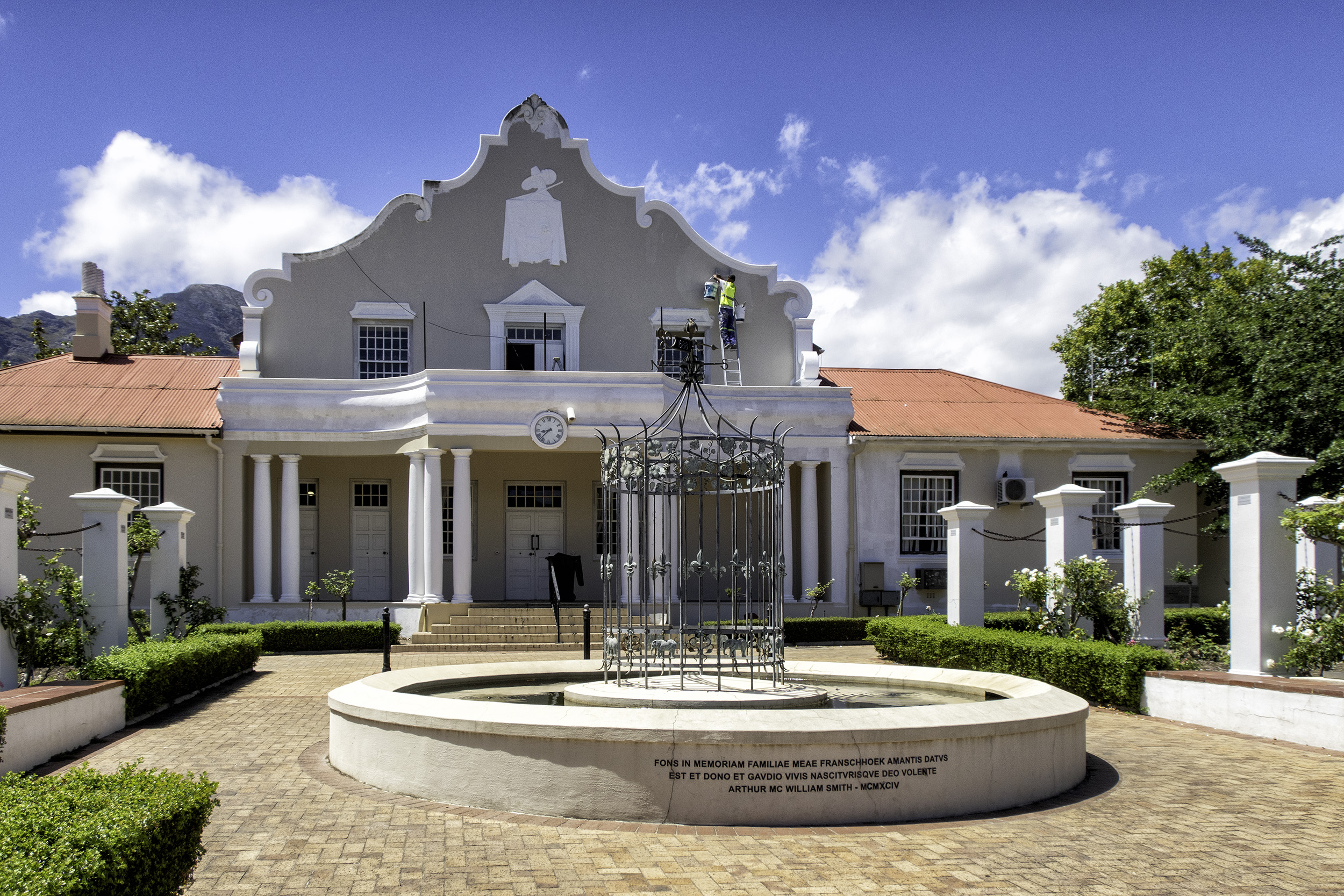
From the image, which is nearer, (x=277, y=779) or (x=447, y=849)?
(x=447, y=849)

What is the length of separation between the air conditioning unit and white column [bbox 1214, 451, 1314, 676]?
11957 mm

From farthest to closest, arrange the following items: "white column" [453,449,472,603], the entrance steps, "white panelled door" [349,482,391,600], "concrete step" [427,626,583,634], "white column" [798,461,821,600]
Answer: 1. "white panelled door" [349,482,391,600]
2. "white column" [798,461,821,600]
3. "white column" [453,449,472,603]
4. "concrete step" [427,626,583,634]
5. the entrance steps

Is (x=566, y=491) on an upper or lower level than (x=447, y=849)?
upper

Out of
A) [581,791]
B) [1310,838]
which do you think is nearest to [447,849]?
[581,791]

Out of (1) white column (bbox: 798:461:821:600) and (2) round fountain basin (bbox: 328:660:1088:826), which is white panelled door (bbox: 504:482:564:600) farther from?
(2) round fountain basin (bbox: 328:660:1088:826)

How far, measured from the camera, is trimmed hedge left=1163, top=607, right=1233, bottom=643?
63.1 feet

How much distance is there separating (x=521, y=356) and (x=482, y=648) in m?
7.77

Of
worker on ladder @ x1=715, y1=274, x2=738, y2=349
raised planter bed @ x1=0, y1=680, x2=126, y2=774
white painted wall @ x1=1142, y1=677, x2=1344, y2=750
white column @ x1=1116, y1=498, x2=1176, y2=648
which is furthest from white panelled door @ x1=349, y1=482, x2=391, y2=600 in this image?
white painted wall @ x1=1142, y1=677, x2=1344, y2=750

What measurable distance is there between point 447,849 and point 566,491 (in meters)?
17.1

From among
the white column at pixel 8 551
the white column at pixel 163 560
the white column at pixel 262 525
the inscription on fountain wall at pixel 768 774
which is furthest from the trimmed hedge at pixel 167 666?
the inscription on fountain wall at pixel 768 774

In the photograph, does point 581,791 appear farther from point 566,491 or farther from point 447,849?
point 566,491

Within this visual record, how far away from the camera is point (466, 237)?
78.2 ft

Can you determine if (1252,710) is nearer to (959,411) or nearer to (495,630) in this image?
(495,630)

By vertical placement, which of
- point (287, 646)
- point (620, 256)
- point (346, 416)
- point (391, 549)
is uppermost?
point (620, 256)
